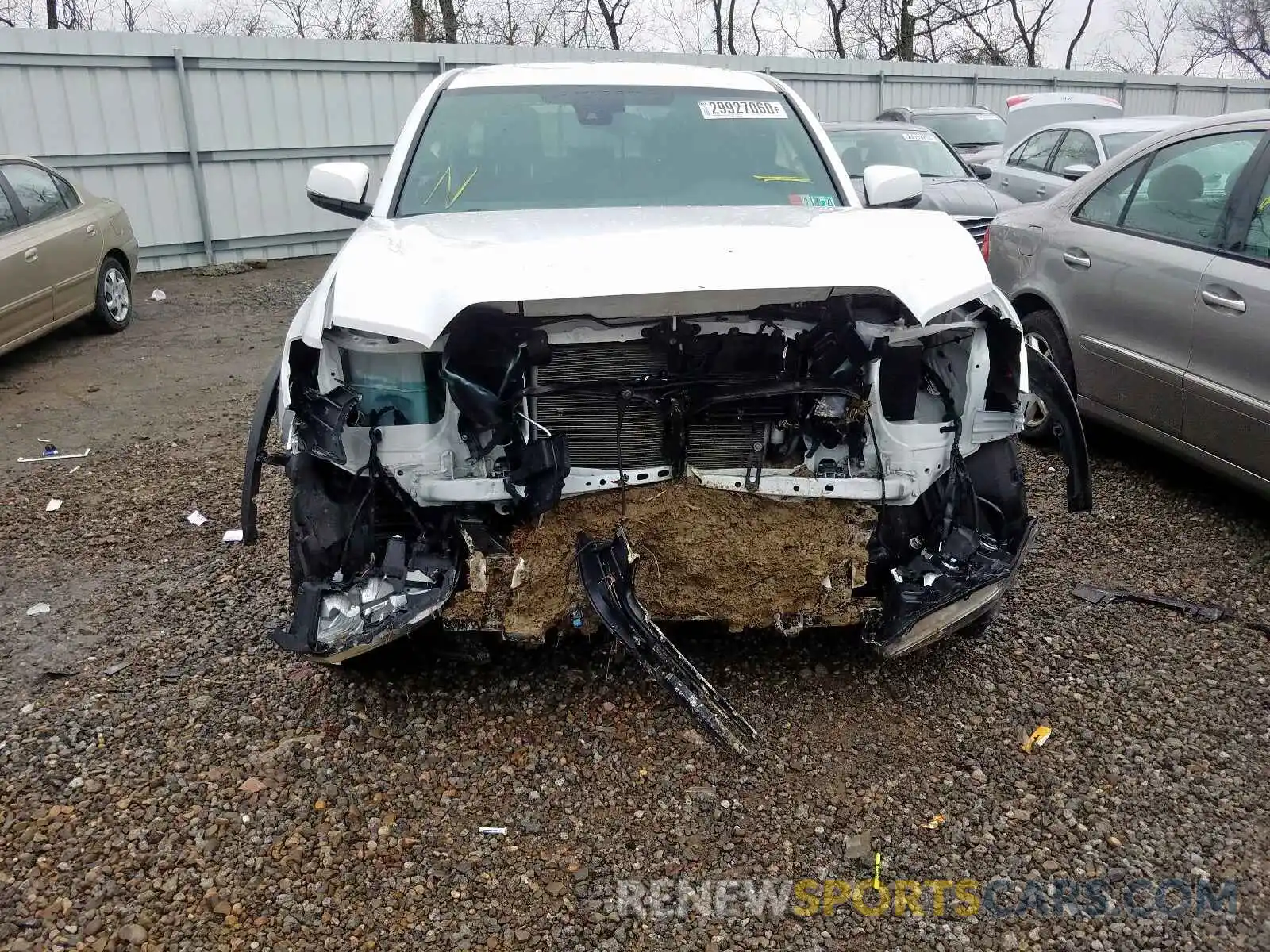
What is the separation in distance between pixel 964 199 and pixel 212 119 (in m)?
8.10

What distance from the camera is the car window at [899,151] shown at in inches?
369

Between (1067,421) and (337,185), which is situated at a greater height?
(337,185)

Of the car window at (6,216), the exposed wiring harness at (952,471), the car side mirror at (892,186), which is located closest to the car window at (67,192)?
the car window at (6,216)

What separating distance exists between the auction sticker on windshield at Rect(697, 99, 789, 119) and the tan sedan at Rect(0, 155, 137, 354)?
5.11m

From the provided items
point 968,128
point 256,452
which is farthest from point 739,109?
point 968,128

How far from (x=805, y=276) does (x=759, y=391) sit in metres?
0.34

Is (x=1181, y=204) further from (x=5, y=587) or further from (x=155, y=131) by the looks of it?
(x=155, y=131)

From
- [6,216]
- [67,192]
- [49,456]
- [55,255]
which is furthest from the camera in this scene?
[67,192]

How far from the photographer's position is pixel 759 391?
2.81m

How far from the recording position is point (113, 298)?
847cm

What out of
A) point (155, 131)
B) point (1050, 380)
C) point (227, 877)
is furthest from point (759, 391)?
point (155, 131)

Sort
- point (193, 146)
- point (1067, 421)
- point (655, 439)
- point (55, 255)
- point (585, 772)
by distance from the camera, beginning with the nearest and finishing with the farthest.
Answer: point (585, 772) → point (655, 439) → point (1067, 421) → point (55, 255) → point (193, 146)

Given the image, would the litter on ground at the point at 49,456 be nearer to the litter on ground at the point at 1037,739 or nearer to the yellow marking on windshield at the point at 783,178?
the yellow marking on windshield at the point at 783,178

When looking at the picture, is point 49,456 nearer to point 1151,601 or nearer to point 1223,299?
point 1151,601
